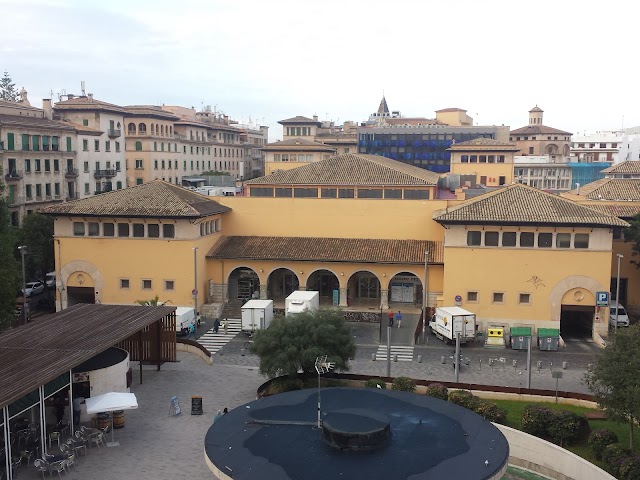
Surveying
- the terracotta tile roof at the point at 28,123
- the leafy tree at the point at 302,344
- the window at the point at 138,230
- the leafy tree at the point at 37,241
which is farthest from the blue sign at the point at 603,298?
the terracotta tile roof at the point at 28,123

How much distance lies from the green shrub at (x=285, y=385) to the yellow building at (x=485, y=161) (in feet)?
212

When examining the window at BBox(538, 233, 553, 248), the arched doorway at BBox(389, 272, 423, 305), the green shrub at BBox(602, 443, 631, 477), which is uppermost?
the window at BBox(538, 233, 553, 248)

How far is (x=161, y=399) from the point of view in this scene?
30.6 metres

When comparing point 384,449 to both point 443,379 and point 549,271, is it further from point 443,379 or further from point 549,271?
point 549,271

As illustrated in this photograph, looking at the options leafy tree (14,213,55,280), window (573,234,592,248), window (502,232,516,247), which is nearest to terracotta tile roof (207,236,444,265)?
window (502,232,516,247)

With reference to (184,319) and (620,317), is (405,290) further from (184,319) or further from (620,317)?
(184,319)

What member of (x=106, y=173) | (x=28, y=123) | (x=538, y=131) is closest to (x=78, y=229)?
(x=28, y=123)

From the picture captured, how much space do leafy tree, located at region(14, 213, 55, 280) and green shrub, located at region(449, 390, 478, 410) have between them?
37.3 metres

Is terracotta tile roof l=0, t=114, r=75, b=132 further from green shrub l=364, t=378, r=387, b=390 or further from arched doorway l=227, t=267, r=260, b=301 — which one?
green shrub l=364, t=378, r=387, b=390

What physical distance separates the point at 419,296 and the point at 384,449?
2965 centimetres

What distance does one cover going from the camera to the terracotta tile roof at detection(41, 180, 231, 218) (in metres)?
46.1

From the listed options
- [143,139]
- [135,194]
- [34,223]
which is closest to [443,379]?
[135,194]

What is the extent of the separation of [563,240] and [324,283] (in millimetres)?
17673

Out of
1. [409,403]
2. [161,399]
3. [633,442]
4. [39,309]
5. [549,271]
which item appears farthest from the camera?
[39,309]
